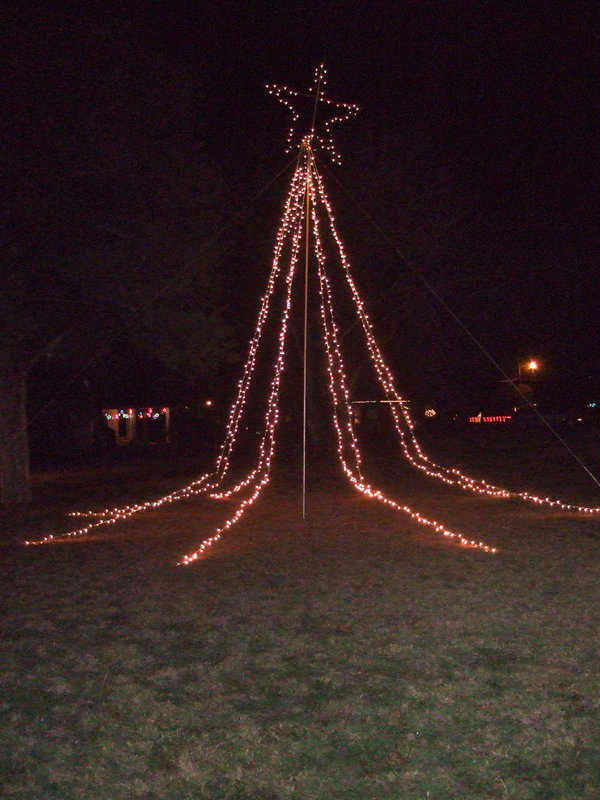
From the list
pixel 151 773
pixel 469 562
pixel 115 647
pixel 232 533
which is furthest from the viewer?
pixel 232 533

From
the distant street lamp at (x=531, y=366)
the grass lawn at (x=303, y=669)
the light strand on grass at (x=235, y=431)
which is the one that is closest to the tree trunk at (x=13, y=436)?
the light strand on grass at (x=235, y=431)

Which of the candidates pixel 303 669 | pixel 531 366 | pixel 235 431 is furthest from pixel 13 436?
pixel 531 366

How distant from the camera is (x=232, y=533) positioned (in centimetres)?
1102

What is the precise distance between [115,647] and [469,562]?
4.04m

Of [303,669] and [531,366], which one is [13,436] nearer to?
[303,669]

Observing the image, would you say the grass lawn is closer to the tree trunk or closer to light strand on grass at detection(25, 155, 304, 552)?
light strand on grass at detection(25, 155, 304, 552)

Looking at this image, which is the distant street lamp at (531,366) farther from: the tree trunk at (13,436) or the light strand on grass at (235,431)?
the tree trunk at (13,436)

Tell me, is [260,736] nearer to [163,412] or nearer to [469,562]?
[469,562]

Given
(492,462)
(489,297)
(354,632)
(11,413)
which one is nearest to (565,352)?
(489,297)

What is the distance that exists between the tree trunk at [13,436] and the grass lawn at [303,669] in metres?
4.83

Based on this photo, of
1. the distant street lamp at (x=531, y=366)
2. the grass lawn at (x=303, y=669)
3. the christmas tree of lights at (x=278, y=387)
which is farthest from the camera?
the distant street lamp at (x=531, y=366)

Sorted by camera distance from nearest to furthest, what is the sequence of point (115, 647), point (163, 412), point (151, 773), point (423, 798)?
point (423, 798)
point (151, 773)
point (115, 647)
point (163, 412)

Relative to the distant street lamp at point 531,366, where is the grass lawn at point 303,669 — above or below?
below

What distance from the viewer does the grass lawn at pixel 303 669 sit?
377cm
